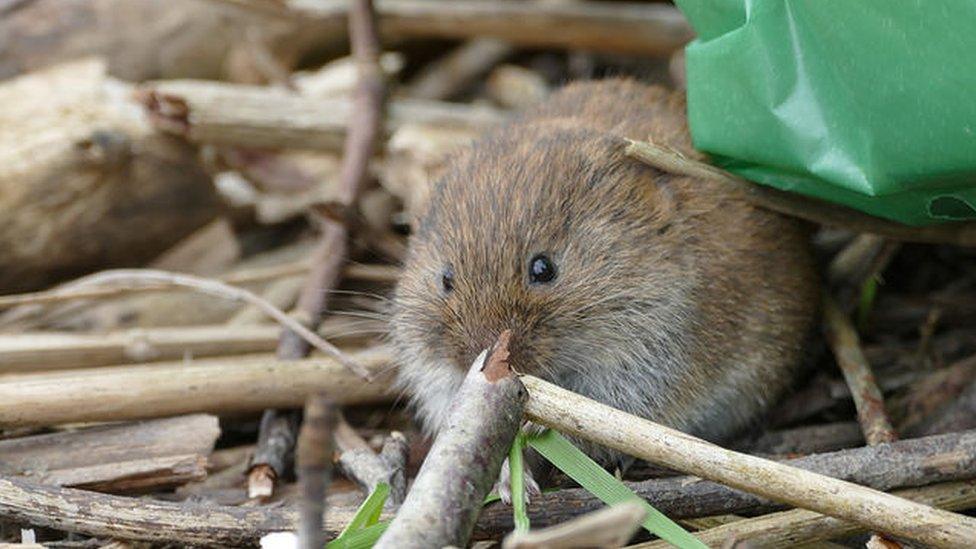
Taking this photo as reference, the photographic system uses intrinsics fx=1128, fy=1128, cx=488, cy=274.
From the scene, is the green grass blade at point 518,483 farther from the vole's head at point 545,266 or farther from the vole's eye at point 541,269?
the vole's eye at point 541,269

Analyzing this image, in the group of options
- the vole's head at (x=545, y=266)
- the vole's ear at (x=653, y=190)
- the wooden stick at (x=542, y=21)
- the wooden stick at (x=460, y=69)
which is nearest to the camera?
the vole's head at (x=545, y=266)

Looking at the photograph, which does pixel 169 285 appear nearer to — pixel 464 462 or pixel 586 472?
pixel 586 472

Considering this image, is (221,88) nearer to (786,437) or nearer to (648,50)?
(648,50)

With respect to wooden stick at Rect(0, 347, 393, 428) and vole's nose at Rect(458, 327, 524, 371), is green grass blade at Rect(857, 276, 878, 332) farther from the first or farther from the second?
wooden stick at Rect(0, 347, 393, 428)

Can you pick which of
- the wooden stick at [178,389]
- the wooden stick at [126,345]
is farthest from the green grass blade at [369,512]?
the wooden stick at [126,345]

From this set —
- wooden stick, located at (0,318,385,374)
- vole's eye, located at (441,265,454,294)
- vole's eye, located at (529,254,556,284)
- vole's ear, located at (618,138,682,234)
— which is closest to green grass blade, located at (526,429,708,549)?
vole's eye, located at (529,254,556,284)

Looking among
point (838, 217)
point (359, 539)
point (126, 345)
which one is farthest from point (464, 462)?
point (126, 345)
